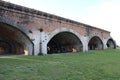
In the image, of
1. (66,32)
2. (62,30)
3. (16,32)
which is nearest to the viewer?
(16,32)

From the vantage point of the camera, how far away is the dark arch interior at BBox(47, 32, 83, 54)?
19406 mm

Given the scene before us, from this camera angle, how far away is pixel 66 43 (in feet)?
67.3

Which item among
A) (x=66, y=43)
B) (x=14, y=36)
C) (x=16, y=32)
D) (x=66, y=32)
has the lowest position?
(x=66, y=43)

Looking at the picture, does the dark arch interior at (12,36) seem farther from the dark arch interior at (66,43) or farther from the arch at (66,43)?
the dark arch interior at (66,43)

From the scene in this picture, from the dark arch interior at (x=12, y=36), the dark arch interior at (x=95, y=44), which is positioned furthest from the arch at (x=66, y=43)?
the dark arch interior at (x=95, y=44)

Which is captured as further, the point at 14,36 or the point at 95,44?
the point at 95,44

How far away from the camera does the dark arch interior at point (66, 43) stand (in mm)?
19406

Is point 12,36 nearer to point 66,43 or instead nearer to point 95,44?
point 66,43

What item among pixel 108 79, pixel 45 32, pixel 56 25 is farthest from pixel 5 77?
pixel 56 25

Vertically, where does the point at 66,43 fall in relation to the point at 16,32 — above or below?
below

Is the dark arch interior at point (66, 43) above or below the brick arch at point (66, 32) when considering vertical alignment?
below

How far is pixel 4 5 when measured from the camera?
1087cm

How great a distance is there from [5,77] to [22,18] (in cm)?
707

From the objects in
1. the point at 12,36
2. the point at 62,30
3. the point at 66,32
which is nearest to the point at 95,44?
the point at 66,32
